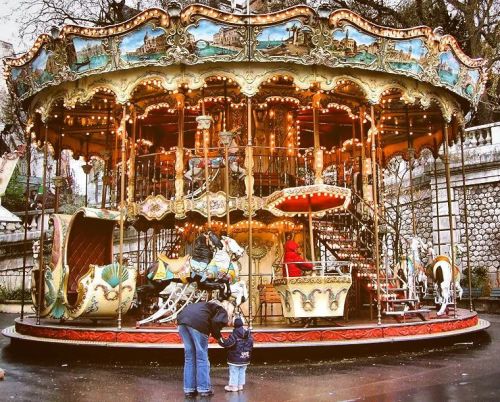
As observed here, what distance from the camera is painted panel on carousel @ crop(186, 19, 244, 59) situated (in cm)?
1309

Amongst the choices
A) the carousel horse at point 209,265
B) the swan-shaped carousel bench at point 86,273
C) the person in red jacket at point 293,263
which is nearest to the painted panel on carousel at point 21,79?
the swan-shaped carousel bench at point 86,273

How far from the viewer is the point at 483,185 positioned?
25.3 meters

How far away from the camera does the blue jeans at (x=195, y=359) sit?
8102 millimetres

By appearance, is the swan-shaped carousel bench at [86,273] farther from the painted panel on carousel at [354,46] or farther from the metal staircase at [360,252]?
the painted panel on carousel at [354,46]

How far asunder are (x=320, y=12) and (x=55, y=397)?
894 cm

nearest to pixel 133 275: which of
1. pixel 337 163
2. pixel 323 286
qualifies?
pixel 323 286

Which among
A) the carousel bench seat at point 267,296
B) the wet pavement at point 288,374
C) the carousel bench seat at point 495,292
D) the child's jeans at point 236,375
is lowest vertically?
the wet pavement at point 288,374

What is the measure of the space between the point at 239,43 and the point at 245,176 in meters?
3.31

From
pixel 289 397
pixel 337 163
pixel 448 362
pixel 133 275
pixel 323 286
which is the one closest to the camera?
pixel 289 397

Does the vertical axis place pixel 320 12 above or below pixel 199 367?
above

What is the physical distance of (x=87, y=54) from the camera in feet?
45.4

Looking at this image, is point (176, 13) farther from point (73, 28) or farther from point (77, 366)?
point (77, 366)

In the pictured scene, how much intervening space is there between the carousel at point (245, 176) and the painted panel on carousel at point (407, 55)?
0.03 m

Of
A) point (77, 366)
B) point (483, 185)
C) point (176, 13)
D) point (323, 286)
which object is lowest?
point (77, 366)
